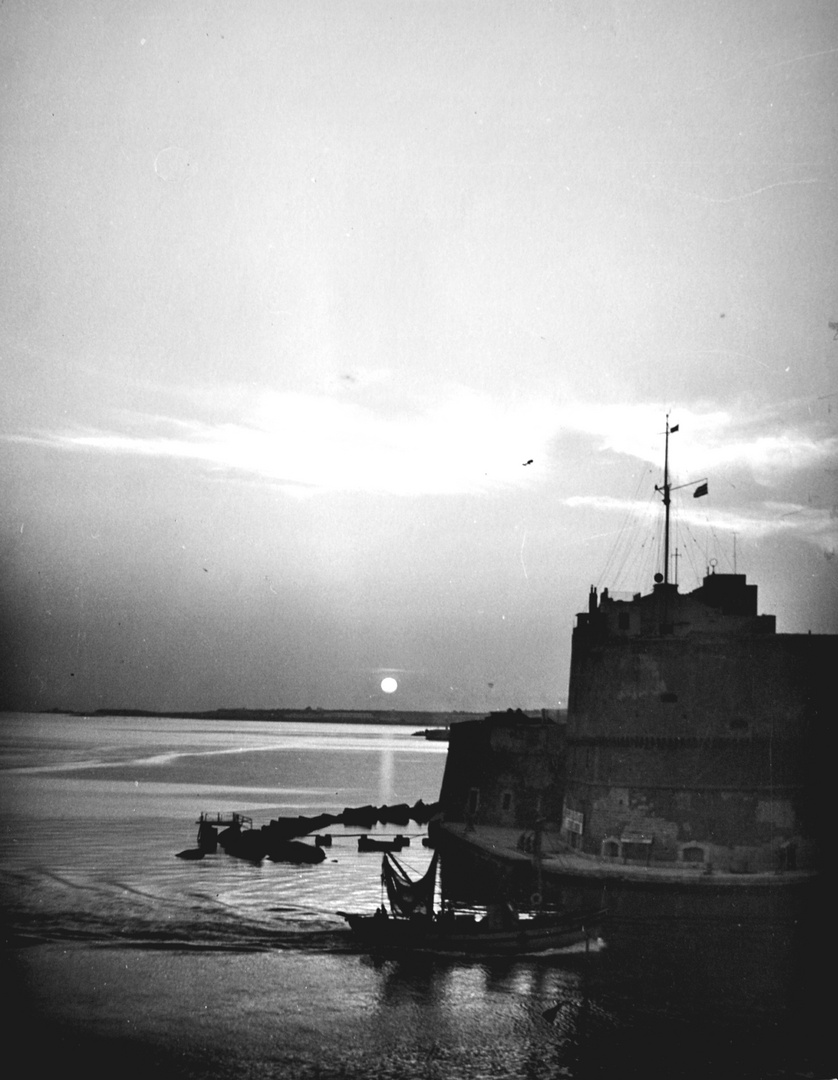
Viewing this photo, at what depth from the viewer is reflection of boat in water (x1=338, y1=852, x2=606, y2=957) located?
28.5 meters

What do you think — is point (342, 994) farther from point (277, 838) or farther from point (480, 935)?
point (277, 838)

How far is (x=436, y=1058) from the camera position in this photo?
70.5 ft

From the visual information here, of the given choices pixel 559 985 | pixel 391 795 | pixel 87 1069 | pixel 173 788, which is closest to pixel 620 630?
pixel 559 985

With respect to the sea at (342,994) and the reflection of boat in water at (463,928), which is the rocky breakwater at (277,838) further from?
the reflection of boat in water at (463,928)

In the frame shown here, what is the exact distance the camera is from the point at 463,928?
28719 millimetres

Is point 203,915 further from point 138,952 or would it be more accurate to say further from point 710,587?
point 710,587

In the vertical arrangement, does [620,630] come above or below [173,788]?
above

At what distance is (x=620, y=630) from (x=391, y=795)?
6156 cm

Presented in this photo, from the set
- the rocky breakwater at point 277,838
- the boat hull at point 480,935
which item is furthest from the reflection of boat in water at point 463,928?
the rocky breakwater at point 277,838


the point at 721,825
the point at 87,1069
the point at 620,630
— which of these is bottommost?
the point at 87,1069

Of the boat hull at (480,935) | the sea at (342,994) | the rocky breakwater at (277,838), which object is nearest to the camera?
the sea at (342,994)

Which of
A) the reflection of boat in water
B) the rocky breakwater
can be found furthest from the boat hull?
the rocky breakwater

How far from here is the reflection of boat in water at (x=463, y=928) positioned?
2847 centimetres

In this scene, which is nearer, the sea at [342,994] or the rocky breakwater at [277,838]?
the sea at [342,994]
